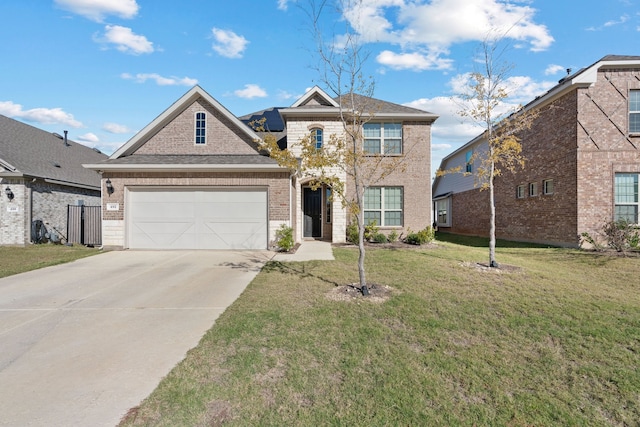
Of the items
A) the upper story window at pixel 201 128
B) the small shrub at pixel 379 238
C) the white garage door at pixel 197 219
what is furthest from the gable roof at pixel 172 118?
the small shrub at pixel 379 238

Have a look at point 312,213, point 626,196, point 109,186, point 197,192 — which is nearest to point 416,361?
point 197,192

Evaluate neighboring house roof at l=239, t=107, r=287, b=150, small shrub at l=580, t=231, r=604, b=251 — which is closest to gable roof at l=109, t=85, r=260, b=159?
neighboring house roof at l=239, t=107, r=287, b=150

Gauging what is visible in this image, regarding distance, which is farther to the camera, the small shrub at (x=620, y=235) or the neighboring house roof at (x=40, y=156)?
the neighboring house roof at (x=40, y=156)

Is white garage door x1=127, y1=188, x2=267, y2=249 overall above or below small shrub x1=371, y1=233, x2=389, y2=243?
above

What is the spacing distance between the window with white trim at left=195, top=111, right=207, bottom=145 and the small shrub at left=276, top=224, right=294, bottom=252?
4939 mm

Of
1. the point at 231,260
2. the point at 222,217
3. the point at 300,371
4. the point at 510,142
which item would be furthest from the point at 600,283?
the point at 222,217

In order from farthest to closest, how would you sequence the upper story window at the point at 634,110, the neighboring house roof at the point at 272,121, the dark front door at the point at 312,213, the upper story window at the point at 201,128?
the neighboring house roof at the point at 272,121 < the dark front door at the point at 312,213 < the upper story window at the point at 201,128 < the upper story window at the point at 634,110

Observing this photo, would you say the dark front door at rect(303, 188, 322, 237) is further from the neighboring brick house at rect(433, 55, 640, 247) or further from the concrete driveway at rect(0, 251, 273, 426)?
the neighboring brick house at rect(433, 55, 640, 247)

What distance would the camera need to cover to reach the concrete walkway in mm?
10727

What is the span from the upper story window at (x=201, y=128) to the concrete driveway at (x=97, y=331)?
602 cm

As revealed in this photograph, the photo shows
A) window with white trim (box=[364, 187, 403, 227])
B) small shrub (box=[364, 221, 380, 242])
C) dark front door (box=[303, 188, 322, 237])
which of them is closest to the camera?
small shrub (box=[364, 221, 380, 242])

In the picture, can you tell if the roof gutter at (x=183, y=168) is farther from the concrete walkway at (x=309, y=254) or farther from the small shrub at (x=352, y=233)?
the small shrub at (x=352, y=233)

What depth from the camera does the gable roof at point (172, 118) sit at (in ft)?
43.2

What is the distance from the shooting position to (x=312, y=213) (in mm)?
16484
